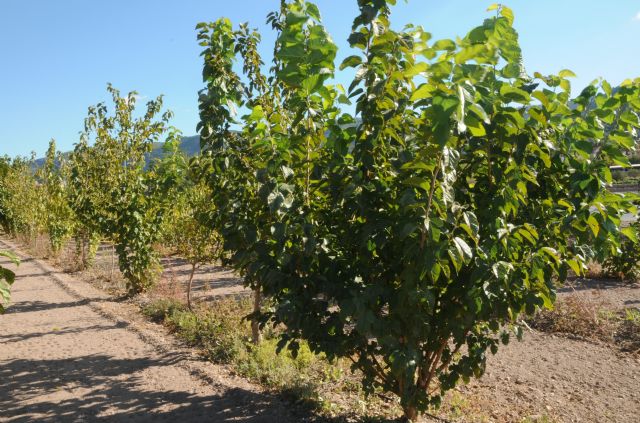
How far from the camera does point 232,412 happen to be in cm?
411

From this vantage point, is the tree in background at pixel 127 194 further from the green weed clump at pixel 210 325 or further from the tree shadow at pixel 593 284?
the tree shadow at pixel 593 284

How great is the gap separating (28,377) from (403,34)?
507 centimetres

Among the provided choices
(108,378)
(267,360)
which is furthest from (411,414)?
(108,378)

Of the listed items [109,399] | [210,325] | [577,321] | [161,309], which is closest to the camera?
[109,399]

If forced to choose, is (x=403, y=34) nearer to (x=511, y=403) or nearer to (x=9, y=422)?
(x=511, y=403)

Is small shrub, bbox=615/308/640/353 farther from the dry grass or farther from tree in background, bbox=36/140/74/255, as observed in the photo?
tree in background, bbox=36/140/74/255

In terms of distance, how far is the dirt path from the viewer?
4156 mm

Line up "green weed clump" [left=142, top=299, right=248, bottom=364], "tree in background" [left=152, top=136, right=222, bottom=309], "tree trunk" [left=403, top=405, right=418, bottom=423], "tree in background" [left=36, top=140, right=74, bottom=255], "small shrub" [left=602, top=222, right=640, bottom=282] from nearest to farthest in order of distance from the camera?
"tree trunk" [left=403, top=405, right=418, bottom=423], "green weed clump" [left=142, top=299, right=248, bottom=364], "tree in background" [left=152, top=136, right=222, bottom=309], "small shrub" [left=602, top=222, right=640, bottom=282], "tree in background" [left=36, top=140, right=74, bottom=255]

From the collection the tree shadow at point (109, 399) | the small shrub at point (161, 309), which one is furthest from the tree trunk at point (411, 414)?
the small shrub at point (161, 309)

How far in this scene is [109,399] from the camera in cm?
448

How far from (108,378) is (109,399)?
583 millimetres

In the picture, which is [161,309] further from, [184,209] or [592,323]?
[592,323]

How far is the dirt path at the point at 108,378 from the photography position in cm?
416

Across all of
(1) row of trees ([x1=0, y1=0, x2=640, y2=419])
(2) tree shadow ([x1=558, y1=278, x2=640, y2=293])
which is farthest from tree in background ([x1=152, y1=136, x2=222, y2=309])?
(2) tree shadow ([x1=558, y1=278, x2=640, y2=293])
